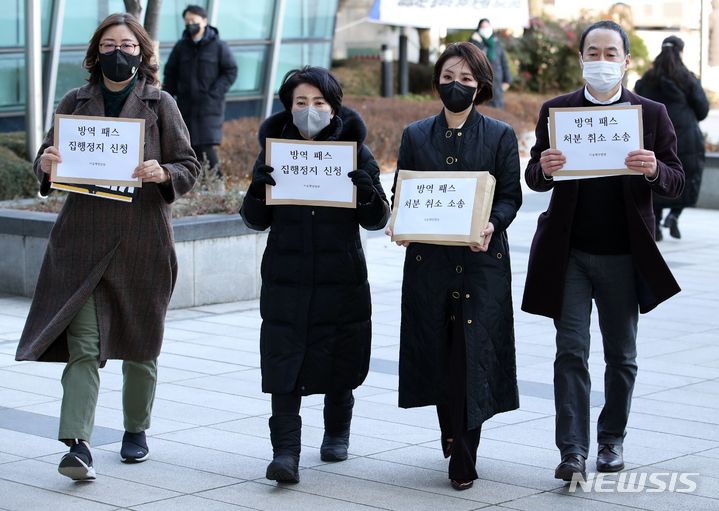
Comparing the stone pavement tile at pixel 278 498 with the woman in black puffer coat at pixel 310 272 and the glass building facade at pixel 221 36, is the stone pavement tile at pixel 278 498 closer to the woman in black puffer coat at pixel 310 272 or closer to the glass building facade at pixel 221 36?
the woman in black puffer coat at pixel 310 272

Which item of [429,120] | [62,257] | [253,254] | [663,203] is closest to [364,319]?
[429,120]

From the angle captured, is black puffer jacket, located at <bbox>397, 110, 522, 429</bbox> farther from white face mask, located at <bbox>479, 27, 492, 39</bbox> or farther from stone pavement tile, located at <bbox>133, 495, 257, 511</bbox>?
white face mask, located at <bbox>479, 27, 492, 39</bbox>

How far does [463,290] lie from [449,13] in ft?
67.9

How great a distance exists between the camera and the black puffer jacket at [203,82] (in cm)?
1105

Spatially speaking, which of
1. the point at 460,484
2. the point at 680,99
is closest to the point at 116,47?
the point at 460,484

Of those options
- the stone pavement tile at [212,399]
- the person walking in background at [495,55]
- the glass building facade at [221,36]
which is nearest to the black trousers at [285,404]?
the stone pavement tile at [212,399]

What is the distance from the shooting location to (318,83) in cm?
446

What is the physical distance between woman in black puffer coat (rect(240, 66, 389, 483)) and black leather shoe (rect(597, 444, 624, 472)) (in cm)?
111

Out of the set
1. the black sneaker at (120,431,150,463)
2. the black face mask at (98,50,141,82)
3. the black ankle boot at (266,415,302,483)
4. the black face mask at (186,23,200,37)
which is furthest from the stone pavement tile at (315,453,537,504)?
the black face mask at (186,23,200,37)

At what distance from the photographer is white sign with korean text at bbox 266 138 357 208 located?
448 cm

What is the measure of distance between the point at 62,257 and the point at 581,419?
2.25 meters

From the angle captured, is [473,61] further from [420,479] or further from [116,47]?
[420,479]

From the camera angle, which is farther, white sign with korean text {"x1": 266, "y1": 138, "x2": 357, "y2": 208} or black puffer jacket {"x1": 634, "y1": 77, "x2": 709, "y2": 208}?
black puffer jacket {"x1": 634, "y1": 77, "x2": 709, "y2": 208}

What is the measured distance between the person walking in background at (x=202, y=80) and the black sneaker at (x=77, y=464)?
684 centimetres
